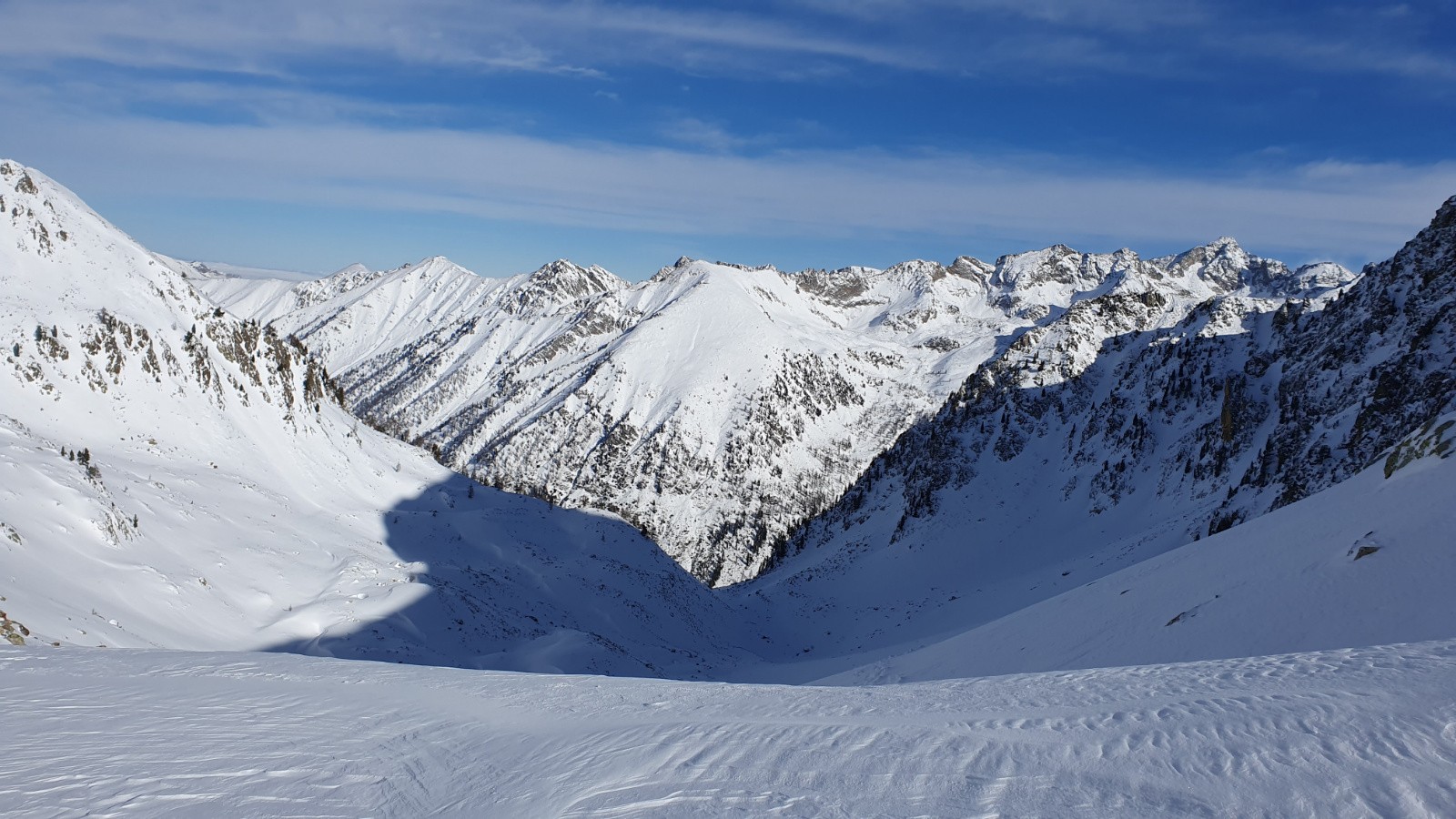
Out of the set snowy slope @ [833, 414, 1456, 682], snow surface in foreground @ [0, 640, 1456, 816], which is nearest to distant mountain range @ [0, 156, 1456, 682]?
snowy slope @ [833, 414, 1456, 682]

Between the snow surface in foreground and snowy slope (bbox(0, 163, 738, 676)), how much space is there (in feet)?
35.2

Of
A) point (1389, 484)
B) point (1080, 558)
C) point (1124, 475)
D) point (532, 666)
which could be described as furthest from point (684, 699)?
point (1124, 475)

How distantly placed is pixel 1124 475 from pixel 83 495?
77.7 meters

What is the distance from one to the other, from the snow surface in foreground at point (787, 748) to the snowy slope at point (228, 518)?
35.2ft

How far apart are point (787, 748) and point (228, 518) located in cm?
3475

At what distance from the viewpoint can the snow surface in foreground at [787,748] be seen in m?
6.07

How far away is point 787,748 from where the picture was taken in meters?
7.75

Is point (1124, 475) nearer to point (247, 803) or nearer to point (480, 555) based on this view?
point (480, 555)

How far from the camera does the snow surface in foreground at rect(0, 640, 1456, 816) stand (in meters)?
6.07

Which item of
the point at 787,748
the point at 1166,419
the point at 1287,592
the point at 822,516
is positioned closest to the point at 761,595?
the point at 822,516

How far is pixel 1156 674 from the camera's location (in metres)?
10.3

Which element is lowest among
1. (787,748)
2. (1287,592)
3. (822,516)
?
(822,516)

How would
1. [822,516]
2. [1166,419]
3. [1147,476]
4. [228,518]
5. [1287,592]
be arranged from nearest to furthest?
[1287,592]
[228,518]
[1147,476]
[1166,419]
[822,516]

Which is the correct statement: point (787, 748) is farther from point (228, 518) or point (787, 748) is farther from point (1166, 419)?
point (1166, 419)
